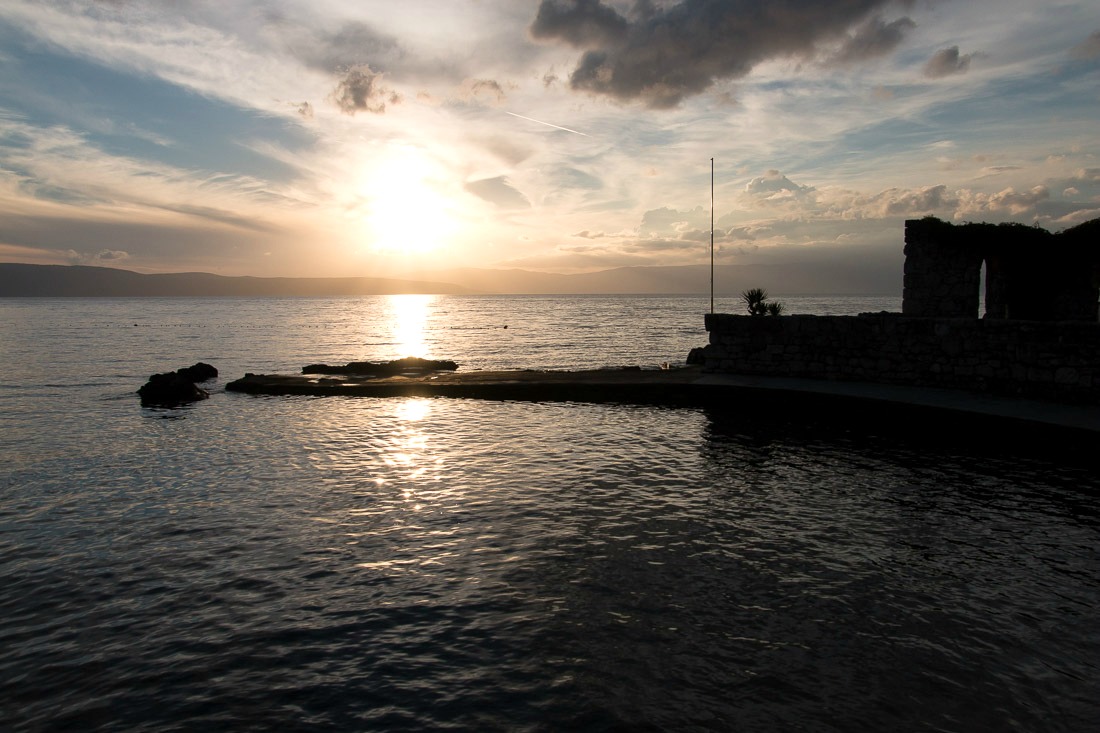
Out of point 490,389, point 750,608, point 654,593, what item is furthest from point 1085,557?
point 490,389

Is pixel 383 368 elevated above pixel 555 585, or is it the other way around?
pixel 383 368

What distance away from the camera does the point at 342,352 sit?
5119 cm

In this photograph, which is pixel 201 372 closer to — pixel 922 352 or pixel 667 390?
pixel 667 390

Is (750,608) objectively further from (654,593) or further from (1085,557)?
(1085,557)

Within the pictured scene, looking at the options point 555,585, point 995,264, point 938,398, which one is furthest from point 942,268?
point 555,585

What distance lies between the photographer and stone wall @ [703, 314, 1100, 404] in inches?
548

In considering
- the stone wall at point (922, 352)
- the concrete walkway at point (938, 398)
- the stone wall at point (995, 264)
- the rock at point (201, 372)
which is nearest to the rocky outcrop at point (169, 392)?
the rock at point (201, 372)

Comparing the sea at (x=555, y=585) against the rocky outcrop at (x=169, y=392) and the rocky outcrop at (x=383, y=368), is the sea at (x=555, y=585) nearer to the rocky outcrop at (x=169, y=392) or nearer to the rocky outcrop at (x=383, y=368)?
the rocky outcrop at (x=169, y=392)

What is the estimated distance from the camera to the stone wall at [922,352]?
1392 centimetres

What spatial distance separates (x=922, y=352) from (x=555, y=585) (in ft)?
45.0

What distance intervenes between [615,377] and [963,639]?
13868 mm

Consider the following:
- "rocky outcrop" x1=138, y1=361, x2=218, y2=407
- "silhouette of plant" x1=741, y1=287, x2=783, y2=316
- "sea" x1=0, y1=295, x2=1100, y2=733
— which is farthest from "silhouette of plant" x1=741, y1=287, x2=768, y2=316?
"rocky outcrop" x1=138, y1=361, x2=218, y2=407

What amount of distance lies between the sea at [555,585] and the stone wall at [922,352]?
10.7ft

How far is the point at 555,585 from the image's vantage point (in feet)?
21.3
